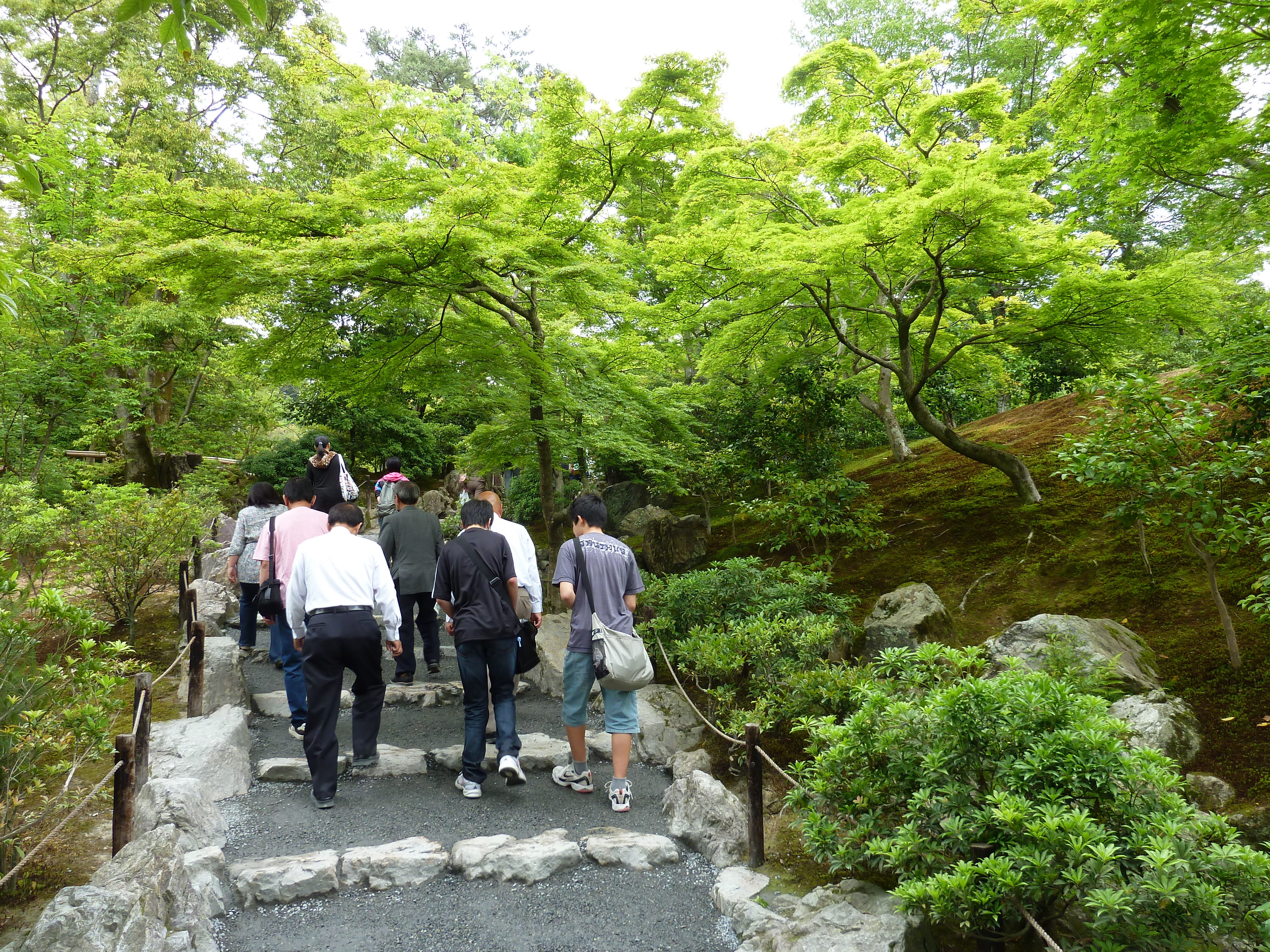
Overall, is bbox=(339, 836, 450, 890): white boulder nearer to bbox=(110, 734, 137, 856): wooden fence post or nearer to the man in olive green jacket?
bbox=(110, 734, 137, 856): wooden fence post

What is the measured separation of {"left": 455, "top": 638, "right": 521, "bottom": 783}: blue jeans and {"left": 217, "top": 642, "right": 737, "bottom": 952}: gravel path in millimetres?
344

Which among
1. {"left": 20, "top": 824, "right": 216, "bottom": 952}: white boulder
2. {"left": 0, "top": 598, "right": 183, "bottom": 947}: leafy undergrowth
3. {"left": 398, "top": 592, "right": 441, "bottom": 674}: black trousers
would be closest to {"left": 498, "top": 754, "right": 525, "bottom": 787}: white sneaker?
{"left": 398, "top": 592, "right": 441, "bottom": 674}: black trousers

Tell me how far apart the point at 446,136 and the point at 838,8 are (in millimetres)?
16649

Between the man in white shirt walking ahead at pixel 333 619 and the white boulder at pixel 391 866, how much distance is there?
831mm

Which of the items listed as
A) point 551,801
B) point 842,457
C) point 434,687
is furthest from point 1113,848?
point 842,457

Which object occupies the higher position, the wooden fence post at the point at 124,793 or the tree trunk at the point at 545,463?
the tree trunk at the point at 545,463

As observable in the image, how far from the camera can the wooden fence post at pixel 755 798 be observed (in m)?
3.97

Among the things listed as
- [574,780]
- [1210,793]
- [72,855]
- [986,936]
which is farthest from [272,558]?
[1210,793]

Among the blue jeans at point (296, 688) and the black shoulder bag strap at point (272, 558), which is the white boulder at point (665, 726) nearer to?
the blue jeans at point (296, 688)

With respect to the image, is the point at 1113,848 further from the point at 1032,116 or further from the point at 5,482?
the point at 5,482

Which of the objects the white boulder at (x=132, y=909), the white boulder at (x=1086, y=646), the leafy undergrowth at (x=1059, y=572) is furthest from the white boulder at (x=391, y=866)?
the leafy undergrowth at (x=1059, y=572)

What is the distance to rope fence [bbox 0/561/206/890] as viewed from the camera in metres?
3.25

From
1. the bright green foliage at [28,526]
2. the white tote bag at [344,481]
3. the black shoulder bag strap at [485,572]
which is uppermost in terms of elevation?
the white tote bag at [344,481]

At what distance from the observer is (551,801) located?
15.8ft
